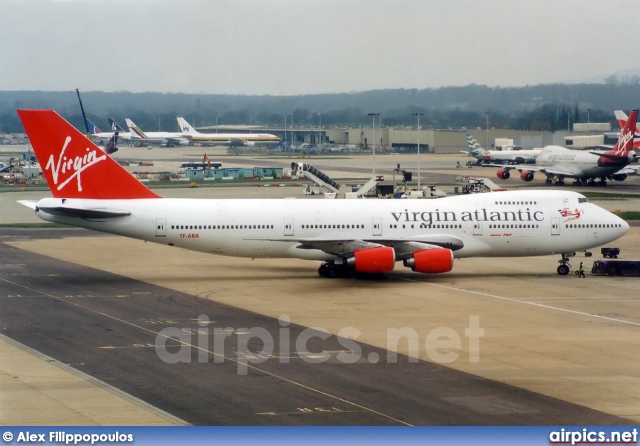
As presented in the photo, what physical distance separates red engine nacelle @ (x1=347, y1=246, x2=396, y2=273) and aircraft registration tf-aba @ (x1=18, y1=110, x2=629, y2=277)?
0.18 ft

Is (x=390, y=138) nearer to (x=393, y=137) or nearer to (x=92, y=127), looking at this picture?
(x=393, y=137)

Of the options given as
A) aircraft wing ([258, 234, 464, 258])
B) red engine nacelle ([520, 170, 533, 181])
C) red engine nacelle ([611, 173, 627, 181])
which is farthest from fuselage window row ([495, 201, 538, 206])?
red engine nacelle ([611, 173, 627, 181])

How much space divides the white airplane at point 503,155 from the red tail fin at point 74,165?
100290 mm

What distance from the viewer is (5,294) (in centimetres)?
4984

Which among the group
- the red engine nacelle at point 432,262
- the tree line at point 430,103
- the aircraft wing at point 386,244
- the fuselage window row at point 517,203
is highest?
the tree line at point 430,103

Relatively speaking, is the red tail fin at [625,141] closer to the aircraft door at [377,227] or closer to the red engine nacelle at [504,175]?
the red engine nacelle at [504,175]

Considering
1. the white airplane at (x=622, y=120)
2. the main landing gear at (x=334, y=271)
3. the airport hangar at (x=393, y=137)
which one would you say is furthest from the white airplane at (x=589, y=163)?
the main landing gear at (x=334, y=271)

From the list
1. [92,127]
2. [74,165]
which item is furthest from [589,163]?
[74,165]

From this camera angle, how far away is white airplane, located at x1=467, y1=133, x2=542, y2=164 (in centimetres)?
14612

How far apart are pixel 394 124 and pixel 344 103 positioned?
2205 inches

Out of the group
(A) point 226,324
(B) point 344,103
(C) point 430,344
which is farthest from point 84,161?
(B) point 344,103

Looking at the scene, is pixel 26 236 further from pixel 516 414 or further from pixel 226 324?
pixel 516 414

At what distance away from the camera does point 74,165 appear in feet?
178

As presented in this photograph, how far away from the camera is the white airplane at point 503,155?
5753 inches
